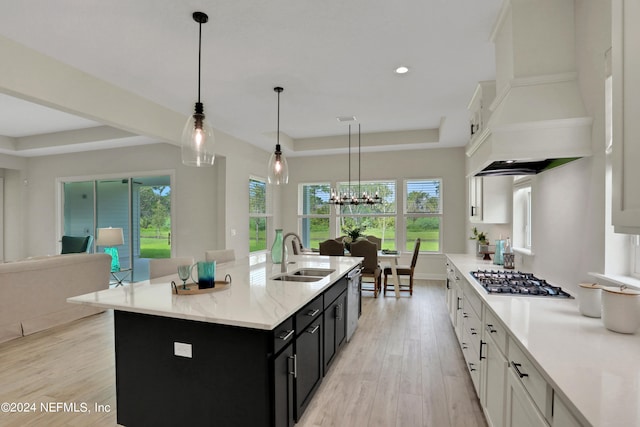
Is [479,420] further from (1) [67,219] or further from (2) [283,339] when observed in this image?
(1) [67,219]

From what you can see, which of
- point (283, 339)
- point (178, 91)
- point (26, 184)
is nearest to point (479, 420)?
point (283, 339)

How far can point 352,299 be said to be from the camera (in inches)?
136

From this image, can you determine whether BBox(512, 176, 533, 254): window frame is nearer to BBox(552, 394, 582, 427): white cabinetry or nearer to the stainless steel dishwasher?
the stainless steel dishwasher

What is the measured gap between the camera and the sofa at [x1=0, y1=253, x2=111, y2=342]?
11.2ft

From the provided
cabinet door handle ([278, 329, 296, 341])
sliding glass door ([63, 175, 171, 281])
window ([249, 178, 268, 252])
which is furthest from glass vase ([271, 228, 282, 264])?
sliding glass door ([63, 175, 171, 281])

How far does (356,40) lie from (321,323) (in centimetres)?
238

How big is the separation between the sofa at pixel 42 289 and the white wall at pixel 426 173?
15.5 ft

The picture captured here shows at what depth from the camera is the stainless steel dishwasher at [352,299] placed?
3.29m

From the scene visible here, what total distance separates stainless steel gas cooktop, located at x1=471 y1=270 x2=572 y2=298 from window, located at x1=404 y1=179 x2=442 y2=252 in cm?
421

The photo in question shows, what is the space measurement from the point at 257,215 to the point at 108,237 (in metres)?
2.66

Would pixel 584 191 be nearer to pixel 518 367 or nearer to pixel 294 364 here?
pixel 518 367

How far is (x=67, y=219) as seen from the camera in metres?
7.12

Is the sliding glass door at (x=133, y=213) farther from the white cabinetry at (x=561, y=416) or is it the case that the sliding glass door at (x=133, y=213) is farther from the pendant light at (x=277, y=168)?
the white cabinetry at (x=561, y=416)

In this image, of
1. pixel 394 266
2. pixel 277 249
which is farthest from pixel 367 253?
pixel 277 249
